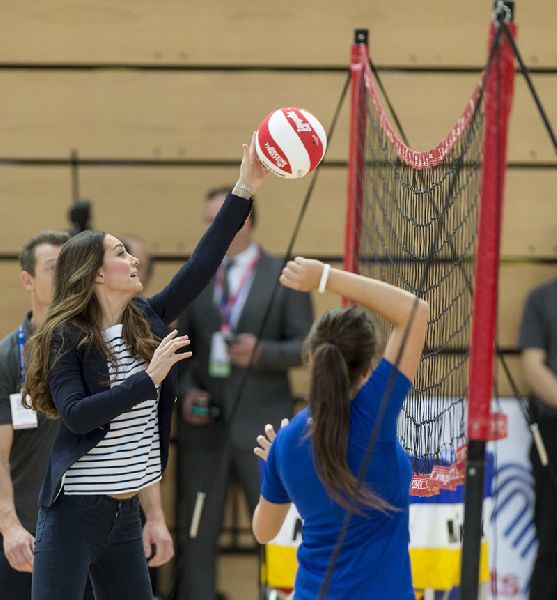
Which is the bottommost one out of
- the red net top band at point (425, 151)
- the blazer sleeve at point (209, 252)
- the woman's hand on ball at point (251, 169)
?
the blazer sleeve at point (209, 252)

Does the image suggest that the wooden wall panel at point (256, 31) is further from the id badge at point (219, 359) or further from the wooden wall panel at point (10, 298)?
the id badge at point (219, 359)

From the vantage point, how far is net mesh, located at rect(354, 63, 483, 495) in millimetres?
3557

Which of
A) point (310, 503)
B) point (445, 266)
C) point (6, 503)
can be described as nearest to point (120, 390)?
point (310, 503)

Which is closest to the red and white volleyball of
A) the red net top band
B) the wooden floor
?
the red net top band

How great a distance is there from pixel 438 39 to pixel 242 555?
2871 millimetres

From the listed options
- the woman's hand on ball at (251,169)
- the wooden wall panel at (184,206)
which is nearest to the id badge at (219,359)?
the wooden wall panel at (184,206)

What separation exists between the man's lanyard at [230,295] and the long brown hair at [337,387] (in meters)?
2.81

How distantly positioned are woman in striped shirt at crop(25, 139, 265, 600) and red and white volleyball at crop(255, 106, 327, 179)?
0.51 ft

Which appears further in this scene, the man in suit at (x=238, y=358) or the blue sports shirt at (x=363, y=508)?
the man in suit at (x=238, y=358)

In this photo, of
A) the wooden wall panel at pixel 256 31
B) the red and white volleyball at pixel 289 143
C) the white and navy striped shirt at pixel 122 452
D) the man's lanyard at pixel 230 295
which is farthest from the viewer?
the wooden wall panel at pixel 256 31

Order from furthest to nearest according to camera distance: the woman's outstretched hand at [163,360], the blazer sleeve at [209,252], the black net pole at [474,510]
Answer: the blazer sleeve at [209,252]
the woman's outstretched hand at [163,360]
the black net pole at [474,510]

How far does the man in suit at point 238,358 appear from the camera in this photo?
17.9 ft

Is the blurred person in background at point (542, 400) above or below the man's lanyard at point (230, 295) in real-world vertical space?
below

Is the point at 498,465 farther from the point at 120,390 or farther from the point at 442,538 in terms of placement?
the point at 120,390
